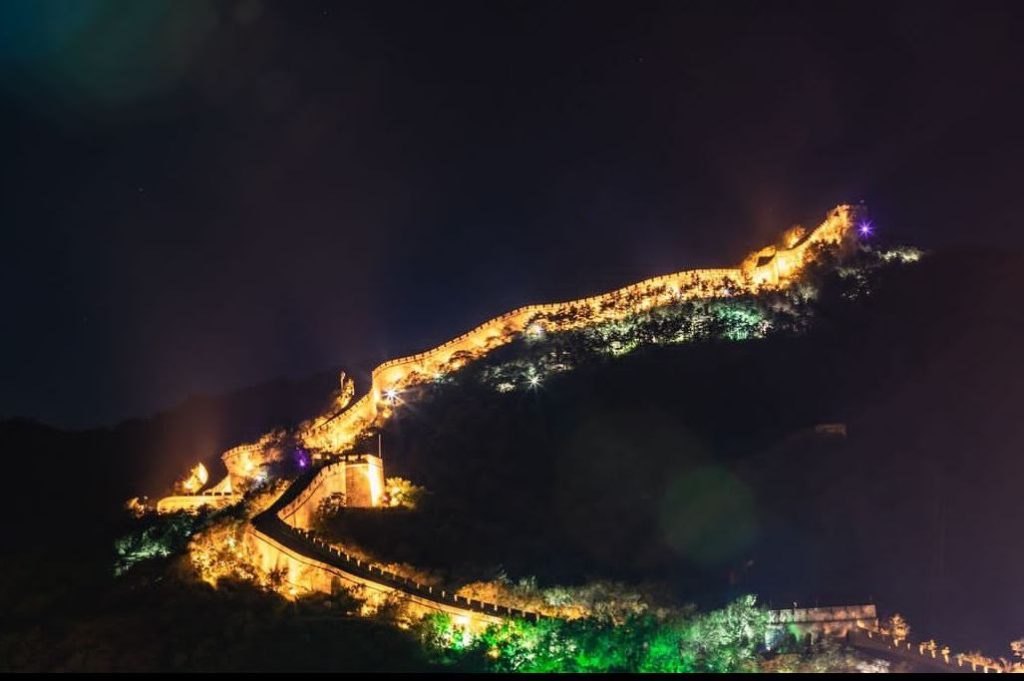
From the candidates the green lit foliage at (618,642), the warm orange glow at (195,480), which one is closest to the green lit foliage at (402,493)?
the green lit foliage at (618,642)

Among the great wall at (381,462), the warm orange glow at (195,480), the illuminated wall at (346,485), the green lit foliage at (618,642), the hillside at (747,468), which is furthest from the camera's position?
the warm orange glow at (195,480)

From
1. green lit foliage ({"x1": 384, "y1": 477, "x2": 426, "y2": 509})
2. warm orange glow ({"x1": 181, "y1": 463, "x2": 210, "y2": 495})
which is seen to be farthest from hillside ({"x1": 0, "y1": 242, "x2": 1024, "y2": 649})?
warm orange glow ({"x1": 181, "y1": 463, "x2": 210, "y2": 495})

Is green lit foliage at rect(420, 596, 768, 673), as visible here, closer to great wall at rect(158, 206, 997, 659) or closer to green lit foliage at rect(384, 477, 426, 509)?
great wall at rect(158, 206, 997, 659)

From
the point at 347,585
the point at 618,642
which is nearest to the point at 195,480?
the point at 347,585

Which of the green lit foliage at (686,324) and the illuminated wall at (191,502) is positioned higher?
the green lit foliage at (686,324)

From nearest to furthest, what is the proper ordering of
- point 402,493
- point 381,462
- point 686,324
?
point 402,493 < point 381,462 < point 686,324

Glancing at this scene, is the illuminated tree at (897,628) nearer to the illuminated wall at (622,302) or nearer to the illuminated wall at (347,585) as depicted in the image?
the illuminated wall at (347,585)

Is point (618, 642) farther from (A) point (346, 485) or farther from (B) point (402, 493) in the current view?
(A) point (346, 485)

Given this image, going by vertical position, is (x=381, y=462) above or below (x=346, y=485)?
above
